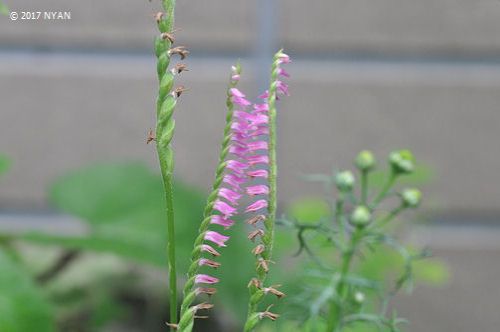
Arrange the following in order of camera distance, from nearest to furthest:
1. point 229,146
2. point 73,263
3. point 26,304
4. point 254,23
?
point 229,146, point 26,304, point 73,263, point 254,23

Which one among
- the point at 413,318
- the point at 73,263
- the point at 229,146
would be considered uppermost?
the point at 229,146

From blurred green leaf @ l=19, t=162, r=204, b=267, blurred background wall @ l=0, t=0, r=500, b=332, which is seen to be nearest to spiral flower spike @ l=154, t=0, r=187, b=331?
blurred green leaf @ l=19, t=162, r=204, b=267

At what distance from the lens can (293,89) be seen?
817mm

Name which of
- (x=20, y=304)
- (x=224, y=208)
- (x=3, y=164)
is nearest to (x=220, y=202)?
(x=224, y=208)

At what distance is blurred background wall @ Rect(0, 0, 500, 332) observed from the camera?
31.1 inches

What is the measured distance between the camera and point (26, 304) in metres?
0.33

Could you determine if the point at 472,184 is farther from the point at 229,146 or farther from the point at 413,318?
the point at 229,146

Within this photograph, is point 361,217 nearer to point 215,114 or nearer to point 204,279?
point 204,279

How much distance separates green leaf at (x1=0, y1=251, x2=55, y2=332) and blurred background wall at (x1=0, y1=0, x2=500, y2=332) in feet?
1.51

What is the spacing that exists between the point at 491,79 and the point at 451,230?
0.54 ft

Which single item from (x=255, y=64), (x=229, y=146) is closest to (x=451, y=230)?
(x=255, y=64)

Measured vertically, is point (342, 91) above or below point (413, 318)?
above

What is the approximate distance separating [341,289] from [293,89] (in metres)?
0.61
